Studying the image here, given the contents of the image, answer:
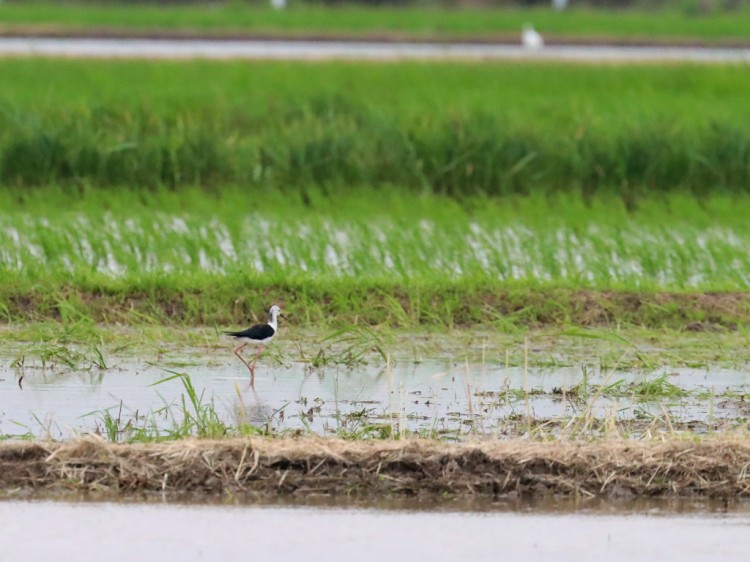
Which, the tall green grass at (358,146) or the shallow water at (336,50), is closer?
the tall green grass at (358,146)

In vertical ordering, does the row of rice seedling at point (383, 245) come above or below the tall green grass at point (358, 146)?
below

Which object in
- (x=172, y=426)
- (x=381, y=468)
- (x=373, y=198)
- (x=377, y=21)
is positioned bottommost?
(x=373, y=198)

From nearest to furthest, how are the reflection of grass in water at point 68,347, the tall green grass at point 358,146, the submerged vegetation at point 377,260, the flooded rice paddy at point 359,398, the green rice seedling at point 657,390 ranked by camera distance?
the flooded rice paddy at point 359,398 < the green rice seedling at point 657,390 < the reflection of grass in water at point 68,347 < the submerged vegetation at point 377,260 < the tall green grass at point 358,146

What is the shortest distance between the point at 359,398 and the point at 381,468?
1.61 metres

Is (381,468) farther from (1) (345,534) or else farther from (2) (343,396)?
(2) (343,396)

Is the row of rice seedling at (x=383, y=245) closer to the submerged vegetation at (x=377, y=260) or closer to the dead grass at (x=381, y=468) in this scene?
the submerged vegetation at (x=377, y=260)

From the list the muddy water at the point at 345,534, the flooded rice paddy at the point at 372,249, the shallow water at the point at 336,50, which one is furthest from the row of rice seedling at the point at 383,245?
the shallow water at the point at 336,50

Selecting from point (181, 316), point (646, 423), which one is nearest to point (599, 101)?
point (181, 316)

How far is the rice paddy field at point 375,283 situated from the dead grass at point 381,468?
1 cm

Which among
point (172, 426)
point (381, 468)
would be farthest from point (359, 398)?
point (381, 468)

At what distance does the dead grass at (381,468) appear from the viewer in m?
6.26

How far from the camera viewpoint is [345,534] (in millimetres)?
5867

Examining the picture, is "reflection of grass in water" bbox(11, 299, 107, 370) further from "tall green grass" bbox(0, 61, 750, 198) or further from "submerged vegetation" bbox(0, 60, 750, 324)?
"tall green grass" bbox(0, 61, 750, 198)

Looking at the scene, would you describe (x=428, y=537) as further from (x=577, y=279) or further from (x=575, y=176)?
(x=575, y=176)
